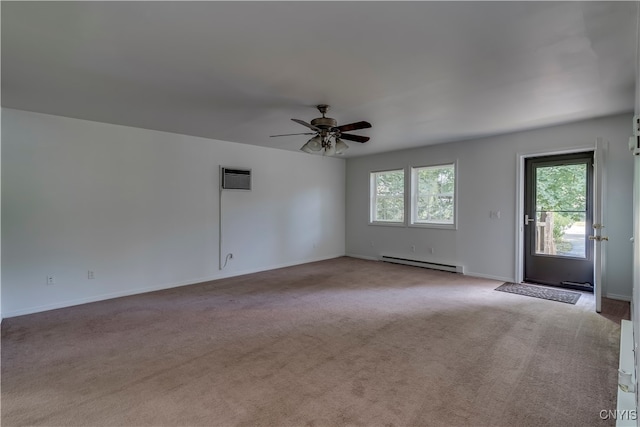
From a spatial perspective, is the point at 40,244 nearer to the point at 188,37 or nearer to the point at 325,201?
the point at 188,37

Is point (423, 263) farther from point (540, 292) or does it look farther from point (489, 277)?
point (540, 292)

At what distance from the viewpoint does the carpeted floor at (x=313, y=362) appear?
193 cm

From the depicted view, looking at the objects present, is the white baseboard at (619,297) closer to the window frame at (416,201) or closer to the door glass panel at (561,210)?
the door glass panel at (561,210)

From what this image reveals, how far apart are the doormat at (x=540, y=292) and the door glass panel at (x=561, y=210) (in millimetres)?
605

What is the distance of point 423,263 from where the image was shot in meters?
6.15

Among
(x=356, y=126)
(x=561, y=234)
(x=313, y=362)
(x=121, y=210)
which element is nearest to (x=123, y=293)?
(x=121, y=210)

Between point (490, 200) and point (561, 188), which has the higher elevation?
point (561, 188)

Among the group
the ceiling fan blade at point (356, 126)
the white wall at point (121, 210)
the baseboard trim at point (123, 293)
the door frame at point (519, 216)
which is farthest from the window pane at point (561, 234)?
the baseboard trim at point (123, 293)

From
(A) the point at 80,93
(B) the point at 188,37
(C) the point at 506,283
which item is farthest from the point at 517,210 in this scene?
(A) the point at 80,93

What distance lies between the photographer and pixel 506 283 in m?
4.96

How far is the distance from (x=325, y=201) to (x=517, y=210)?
379 centimetres

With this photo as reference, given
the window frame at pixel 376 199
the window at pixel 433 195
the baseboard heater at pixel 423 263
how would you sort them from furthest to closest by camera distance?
the window frame at pixel 376 199, the window at pixel 433 195, the baseboard heater at pixel 423 263

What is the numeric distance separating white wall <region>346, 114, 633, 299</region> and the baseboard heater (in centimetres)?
13

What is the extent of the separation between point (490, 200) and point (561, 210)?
3.19 ft
